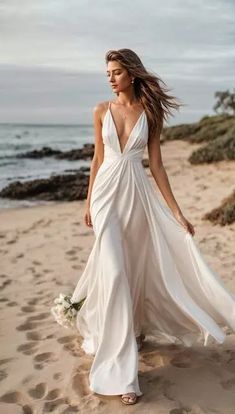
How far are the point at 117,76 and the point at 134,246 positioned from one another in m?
1.25

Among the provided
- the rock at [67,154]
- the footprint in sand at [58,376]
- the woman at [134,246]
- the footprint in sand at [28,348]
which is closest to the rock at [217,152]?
the rock at [67,154]

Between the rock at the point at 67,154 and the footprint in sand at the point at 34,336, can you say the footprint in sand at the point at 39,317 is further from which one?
the rock at the point at 67,154

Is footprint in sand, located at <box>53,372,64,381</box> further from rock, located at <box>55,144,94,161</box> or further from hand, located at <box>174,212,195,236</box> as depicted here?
rock, located at <box>55,144,94,161</box>

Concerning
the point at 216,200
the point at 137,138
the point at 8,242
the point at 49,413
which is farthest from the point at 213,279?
the point at 216,200

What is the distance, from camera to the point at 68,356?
4.88 m

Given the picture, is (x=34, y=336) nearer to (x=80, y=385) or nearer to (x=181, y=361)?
(x=80, y=385)

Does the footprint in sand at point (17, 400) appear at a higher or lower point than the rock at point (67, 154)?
higher

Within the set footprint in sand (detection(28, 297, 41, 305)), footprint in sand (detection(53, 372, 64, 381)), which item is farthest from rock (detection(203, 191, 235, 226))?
footprint in sand (detection(53, 372, 64, 381))

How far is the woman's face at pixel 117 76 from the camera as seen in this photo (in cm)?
427

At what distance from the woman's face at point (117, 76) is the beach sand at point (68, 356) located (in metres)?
2.14

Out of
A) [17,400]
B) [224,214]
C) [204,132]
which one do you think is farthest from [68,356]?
[204,132]

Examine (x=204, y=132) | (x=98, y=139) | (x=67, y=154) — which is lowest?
(x=67, y=154)

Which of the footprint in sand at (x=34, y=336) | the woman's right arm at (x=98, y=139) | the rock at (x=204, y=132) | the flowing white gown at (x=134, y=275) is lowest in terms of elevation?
the rock at (x=204, y=132)

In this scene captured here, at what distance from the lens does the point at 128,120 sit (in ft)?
14.2
